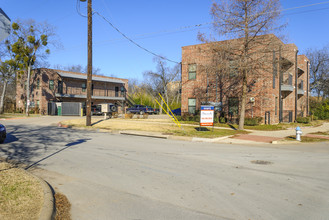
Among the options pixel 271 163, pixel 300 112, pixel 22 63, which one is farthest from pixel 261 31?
pixel 22 63

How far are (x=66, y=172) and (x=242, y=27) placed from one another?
1548 centimetres

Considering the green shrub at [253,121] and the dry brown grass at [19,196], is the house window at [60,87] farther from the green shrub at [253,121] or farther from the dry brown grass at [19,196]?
the dry brown grass at [19,196]

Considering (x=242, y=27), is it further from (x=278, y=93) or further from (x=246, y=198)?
(x=246, y=198)

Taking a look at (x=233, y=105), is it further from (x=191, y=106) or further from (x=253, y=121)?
(x=191, y=106)

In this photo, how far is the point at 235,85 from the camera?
23.7 m

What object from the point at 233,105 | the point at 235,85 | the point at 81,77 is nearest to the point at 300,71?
the point at 235,85

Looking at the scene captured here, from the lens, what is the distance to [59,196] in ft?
16.1

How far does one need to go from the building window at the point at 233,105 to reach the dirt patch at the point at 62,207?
20743 millimetres

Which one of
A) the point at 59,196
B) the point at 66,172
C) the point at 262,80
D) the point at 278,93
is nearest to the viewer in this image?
the point at 59,196

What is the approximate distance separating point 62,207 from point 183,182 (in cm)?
267

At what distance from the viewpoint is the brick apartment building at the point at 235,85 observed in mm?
20578

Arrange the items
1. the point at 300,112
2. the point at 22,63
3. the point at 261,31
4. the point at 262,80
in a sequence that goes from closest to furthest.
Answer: the point at 261,31 → the point at 262,80 → the point at 300,112 → the point at 22,63

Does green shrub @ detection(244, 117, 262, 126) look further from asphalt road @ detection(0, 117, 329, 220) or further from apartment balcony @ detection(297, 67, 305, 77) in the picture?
apartment balcony @ detection(297, 67, 305, 77)

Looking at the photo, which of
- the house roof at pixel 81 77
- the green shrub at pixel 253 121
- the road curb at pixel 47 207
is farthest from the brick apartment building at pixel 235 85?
the house roof at pixel 81 77
